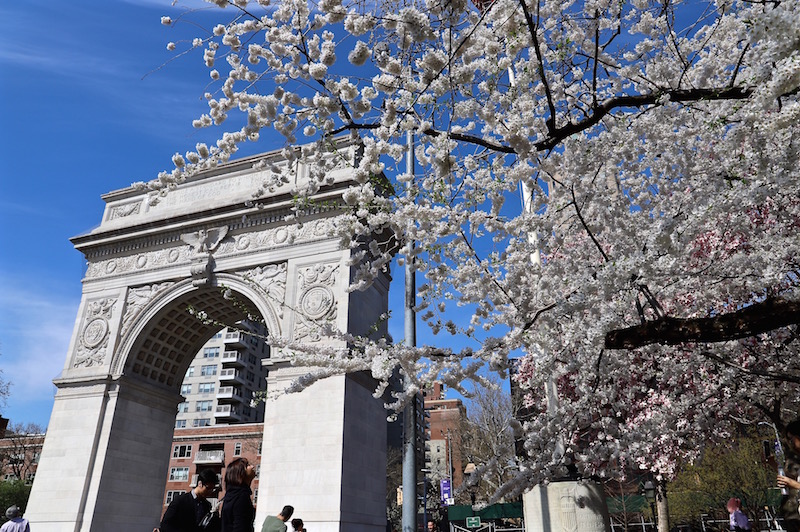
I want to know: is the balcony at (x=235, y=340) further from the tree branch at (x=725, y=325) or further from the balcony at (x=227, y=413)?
the tree branch at (x=725, y=325)

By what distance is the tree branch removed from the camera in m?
4.25

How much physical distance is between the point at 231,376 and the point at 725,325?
54729 mm

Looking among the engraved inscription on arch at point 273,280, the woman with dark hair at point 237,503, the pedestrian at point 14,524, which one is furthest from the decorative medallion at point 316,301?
the woman with dark hair at point 237,503

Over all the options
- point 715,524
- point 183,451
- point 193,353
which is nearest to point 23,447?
point 183,451

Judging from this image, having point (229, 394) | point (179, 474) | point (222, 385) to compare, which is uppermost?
point (222, 385)

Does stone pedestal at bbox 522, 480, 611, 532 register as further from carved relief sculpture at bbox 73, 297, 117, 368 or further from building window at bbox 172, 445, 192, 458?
building window at bbox 172, 445, 192, 458

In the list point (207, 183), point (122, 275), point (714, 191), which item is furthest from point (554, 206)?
point (122, 275)

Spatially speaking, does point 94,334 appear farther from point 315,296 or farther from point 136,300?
point 315,296

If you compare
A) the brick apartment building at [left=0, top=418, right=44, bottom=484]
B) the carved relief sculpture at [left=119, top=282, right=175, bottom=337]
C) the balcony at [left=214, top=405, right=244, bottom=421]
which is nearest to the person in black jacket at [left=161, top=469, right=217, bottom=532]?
the carved relief sculpture at [left=119, top=282, right=175, bottom=337]

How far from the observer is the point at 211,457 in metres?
46.1

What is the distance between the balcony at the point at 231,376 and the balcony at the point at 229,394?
1.09 metres

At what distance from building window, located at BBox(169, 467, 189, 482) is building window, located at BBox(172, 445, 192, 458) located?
1.08 meters

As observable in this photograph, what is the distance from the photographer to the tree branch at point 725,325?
4.25m

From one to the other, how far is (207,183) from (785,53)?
2004 cm
